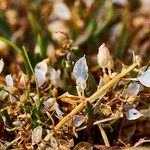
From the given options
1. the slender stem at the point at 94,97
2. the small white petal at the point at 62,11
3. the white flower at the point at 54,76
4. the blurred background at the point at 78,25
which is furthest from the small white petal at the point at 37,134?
the small white petal at the point at 62,11

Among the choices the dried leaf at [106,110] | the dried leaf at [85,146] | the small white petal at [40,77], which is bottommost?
the dried leaf at [85,146]

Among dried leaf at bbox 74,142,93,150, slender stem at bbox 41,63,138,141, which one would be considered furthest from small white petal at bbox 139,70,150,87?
dried leaf at bbox 74,142,93,150

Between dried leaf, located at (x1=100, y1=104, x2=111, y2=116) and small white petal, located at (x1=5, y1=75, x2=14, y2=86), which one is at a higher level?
small white petal, located at (x1=5, y1=75, x2=14, y2=86)

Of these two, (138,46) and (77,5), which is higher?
(77,5)

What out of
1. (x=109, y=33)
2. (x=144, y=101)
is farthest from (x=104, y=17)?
(x=144, y=101)

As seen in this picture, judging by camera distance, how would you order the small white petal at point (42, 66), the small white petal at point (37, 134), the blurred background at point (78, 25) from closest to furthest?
the small white petal at point (37, 134) → the small white petal at point (42, 66) → the blurred background at point (78, 25)

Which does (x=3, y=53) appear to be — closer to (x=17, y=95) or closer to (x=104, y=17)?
(x=104, y=17)

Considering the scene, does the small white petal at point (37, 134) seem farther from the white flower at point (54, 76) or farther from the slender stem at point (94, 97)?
the white flower at point (54, 76)

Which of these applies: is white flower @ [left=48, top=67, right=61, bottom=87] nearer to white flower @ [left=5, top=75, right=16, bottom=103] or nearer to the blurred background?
white flower @ [left=5, top=75, right=16, bottom=103]
